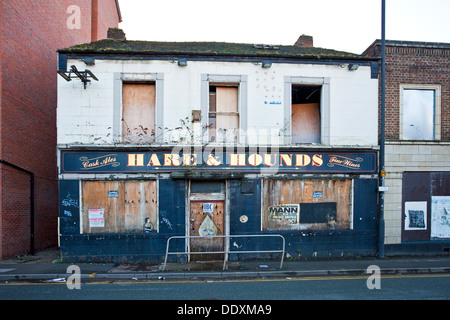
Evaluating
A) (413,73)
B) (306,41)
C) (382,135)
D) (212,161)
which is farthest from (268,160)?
(413,73)

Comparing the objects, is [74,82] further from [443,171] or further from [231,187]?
[443,171]

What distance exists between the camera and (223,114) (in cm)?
1031

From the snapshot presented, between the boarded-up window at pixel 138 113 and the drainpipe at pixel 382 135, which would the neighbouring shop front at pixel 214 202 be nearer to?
the drainpipe at pixel 382 135

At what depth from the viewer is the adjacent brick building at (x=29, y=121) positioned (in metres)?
10.3

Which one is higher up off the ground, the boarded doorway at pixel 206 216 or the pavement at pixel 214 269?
the boarded doorway at pixel 206 216

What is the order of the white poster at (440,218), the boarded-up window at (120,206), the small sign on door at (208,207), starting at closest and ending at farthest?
1. the boarded-up window at (120,206)
2. the small sign on door at (208,207)
3. the white poster at (440,218)

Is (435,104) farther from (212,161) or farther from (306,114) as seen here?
(212,161)

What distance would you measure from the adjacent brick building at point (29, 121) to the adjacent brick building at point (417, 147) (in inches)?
524

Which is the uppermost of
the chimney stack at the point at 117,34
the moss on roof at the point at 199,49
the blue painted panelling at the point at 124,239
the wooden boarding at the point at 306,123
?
the chimney stack at the point at 117,34
